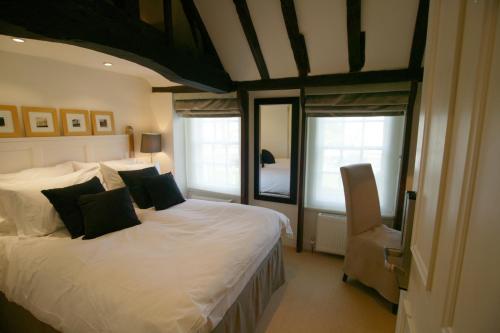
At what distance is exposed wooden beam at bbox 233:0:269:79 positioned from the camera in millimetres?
2386

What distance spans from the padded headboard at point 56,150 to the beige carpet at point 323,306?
8.61 ft

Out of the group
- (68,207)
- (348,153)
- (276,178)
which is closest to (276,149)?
(276,178)

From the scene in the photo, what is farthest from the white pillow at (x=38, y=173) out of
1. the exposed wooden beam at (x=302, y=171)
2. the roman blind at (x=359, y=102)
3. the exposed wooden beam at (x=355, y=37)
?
the exposed wooden beam at (x=355, y=37)

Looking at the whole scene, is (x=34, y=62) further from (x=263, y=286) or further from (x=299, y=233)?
(x=299, y=233)

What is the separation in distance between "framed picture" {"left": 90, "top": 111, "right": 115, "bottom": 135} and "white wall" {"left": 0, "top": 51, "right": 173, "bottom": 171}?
75 mm

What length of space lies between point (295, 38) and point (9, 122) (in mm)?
2809

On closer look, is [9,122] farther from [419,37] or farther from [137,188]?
[419,37]

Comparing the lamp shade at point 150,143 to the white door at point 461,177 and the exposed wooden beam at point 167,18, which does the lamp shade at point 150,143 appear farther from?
the white door at point 461,177

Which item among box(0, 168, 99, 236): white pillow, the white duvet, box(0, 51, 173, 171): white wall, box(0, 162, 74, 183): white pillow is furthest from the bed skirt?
box(0, 51, 173, 171): white wall

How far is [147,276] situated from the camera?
4.81 feet

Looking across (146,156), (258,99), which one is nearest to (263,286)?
(258,99)

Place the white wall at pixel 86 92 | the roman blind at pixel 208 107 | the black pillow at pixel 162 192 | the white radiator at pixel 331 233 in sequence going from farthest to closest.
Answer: the roman blind at pixel 208 107
the white radiator at pixel 331 233
the black pillow at pixel 162 192
the white wall at pixel 86 92

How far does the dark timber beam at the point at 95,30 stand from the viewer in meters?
1.28

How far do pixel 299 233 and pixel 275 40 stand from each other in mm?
2312
